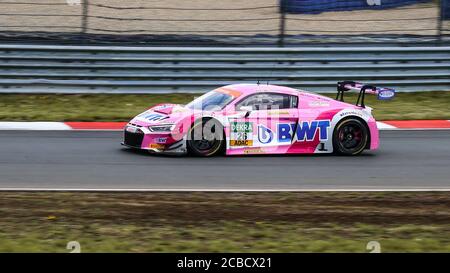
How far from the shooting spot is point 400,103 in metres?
19.6

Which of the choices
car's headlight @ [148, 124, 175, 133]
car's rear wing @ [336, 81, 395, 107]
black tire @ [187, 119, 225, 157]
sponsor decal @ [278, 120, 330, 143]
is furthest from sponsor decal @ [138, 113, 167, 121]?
car's rear wing @ [336, 81, 395, 107]

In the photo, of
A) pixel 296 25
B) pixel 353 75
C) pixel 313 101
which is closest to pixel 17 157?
pixel 313 101

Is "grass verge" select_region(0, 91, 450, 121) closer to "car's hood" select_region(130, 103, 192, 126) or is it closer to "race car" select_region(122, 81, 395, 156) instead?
"car's hood" select_region(130, 103, 192, 126)

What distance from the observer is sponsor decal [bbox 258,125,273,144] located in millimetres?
13656

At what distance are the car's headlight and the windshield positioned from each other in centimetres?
66

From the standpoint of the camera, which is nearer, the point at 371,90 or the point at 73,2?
the point at 371,90

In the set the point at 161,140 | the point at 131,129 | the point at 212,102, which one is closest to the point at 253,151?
the point at 212,102

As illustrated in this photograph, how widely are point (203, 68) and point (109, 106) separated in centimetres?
217

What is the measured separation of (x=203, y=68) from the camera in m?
19.0

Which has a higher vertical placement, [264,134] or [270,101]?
[270,101]

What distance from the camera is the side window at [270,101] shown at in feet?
45.1

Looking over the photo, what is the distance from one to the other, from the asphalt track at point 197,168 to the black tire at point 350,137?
18 centimetres

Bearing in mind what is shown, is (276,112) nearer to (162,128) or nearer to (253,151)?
(253,151)

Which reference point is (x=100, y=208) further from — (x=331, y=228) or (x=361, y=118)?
(x=361, y=118)
